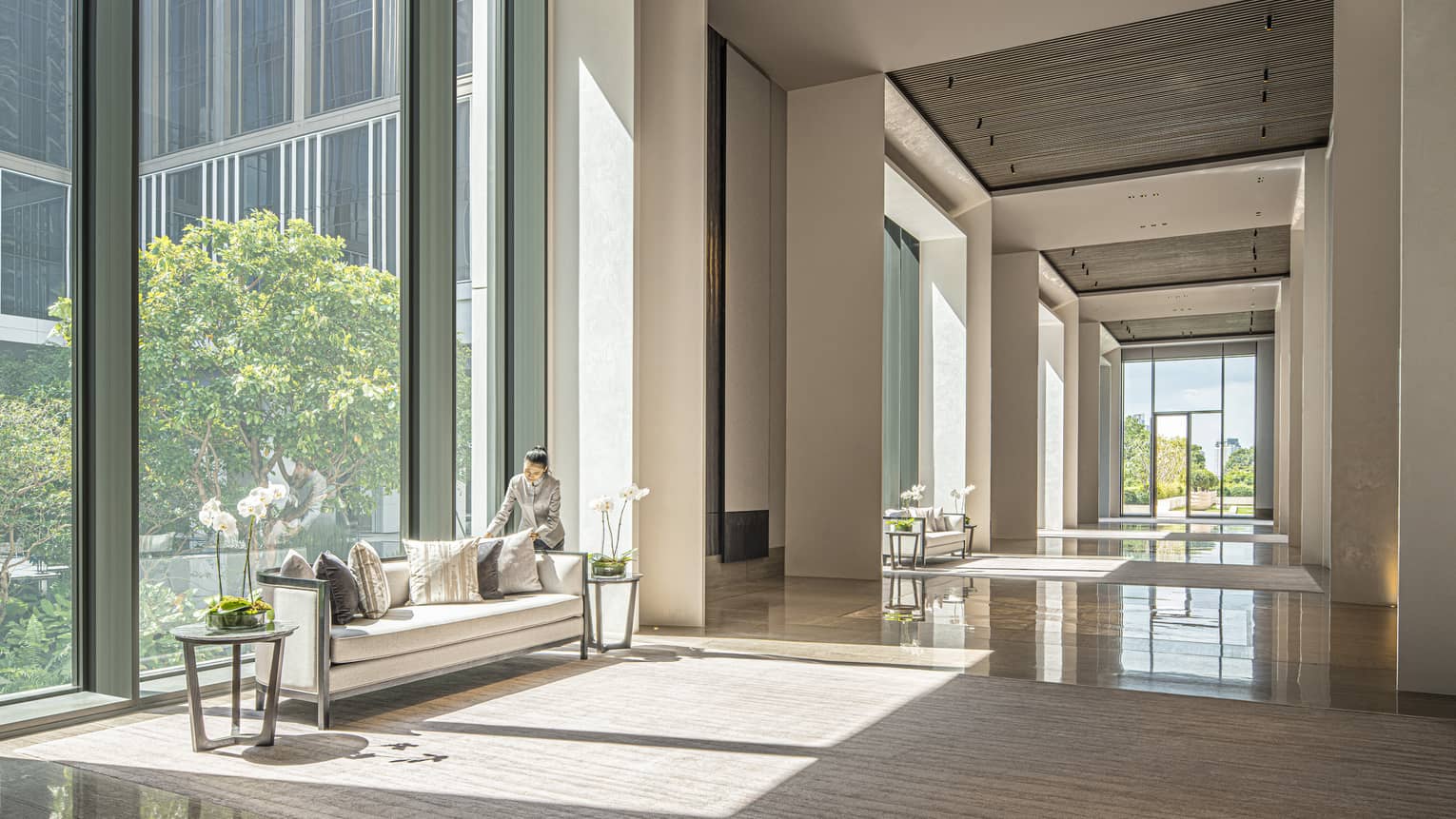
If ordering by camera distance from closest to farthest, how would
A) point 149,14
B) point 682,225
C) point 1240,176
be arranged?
point 149,14 < point 682,225 < point 1240,176

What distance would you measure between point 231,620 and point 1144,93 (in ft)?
34.9

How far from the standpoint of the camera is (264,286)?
5.59 metres

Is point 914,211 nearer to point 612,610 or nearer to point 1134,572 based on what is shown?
point 1134,572

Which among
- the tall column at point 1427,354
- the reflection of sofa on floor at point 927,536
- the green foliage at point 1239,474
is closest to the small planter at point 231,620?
the tall column at point 1427,354

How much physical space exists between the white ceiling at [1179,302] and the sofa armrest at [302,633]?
20291mm

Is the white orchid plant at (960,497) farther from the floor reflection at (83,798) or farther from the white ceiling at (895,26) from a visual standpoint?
the floor reflection at (83,798)

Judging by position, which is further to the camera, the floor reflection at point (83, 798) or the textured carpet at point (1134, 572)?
the textured carpet at point (1134, 572)

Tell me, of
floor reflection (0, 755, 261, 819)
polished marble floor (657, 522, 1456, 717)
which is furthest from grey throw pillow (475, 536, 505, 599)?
floor reflection (0, 755, 261, 819)

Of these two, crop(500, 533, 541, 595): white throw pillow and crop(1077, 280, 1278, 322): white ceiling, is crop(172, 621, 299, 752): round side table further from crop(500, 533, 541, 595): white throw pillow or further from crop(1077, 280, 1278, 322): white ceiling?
crop(1077, 280, 1278, 322): white ceiling

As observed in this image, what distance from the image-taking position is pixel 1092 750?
13.4 feet

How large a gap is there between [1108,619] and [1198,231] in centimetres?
1081

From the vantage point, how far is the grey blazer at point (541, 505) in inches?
252

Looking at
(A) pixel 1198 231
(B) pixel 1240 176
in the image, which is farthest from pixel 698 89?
(A) pixel 1198 231

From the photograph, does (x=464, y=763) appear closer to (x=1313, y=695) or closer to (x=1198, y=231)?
(x=1313, y=695)
